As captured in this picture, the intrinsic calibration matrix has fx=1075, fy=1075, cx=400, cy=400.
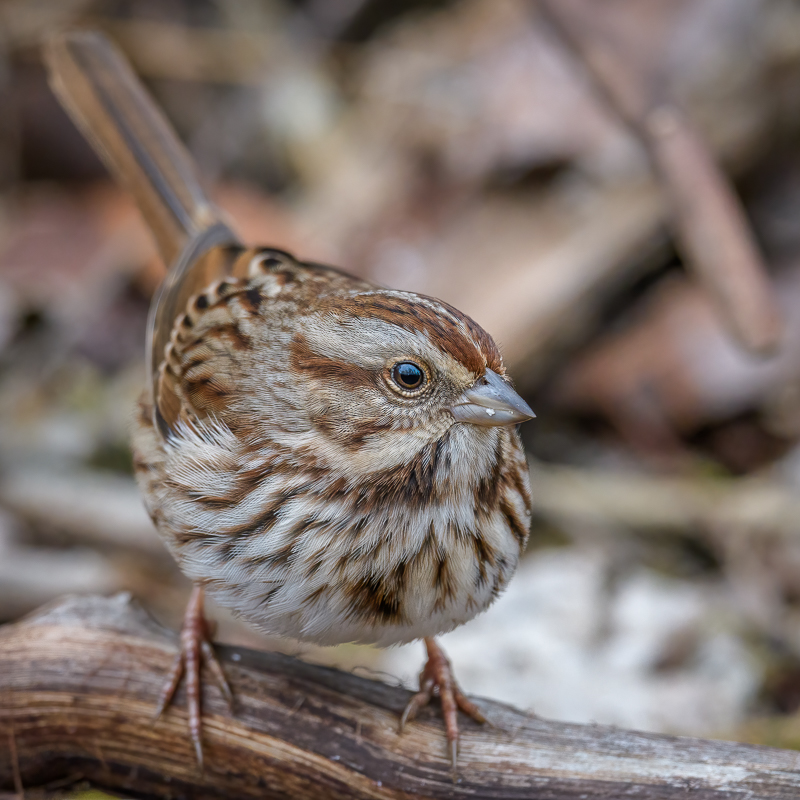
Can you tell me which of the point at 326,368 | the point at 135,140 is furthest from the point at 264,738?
the point at 135,140

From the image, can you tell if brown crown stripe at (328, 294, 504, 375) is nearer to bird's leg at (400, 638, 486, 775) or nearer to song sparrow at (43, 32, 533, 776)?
song sparrow at (43, 32, 533, 776)

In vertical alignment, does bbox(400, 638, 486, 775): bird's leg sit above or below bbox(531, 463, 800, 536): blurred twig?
below

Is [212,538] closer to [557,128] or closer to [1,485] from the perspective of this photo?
[1,485]

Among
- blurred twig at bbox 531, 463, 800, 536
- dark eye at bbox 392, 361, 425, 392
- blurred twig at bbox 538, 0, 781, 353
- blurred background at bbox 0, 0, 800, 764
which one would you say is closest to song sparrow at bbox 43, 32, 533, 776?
dark eye at bbox 392, 361, 425, 392

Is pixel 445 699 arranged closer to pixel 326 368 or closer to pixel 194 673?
pixel 194 673

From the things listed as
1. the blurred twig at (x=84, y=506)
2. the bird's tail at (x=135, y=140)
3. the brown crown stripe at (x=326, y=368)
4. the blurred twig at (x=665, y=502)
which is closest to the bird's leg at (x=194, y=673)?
the brown crown stripe at (x=326, y=368)

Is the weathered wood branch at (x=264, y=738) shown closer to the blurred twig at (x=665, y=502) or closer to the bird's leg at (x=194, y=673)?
the bird's leg at (x=194, y=673)
